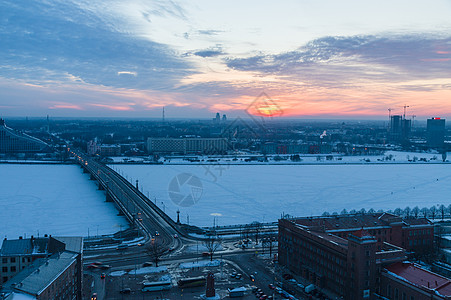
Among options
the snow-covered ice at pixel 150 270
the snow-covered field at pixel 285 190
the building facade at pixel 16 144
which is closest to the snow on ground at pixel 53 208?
the snow-covered field at pixel 285 190

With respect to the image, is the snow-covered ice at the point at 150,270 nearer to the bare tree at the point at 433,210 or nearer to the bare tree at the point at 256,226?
the bare tree at the point at 256,226

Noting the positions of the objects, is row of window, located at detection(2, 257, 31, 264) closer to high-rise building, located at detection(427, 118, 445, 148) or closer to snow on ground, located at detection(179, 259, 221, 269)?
snow on ground, located at detection(179, 259, 221, 269)

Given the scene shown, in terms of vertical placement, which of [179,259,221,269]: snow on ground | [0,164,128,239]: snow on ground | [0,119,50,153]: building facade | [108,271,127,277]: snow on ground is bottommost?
[108,271,127,277]: snow on ground

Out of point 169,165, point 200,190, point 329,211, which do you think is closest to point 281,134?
point 169,165

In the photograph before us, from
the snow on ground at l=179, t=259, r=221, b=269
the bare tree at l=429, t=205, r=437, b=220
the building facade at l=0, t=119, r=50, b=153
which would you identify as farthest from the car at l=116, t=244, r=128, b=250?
the building facade at l=0, t=119, r=50, b=153

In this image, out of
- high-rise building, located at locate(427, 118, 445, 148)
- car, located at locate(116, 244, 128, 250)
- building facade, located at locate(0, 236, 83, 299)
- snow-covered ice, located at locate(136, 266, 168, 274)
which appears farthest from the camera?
high-rise building, located at locate(427, 118, 445, 148)

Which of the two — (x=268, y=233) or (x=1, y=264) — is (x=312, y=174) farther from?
(x=1, y=264)

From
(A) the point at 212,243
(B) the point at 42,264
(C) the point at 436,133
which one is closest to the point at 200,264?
(A) the point at 212,243

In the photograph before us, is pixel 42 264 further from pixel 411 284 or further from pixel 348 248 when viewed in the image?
pixel 411 284
